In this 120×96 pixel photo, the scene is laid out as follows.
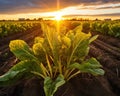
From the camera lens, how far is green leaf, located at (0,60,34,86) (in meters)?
4.86

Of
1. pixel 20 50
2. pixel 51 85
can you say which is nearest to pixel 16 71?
pixel 20 50

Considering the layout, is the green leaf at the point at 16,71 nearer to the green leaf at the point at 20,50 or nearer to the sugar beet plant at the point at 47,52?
the sugar beet plant at the point at 47,52

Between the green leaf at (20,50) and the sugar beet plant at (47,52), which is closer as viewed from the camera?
the sugar beet plant at (47,52)

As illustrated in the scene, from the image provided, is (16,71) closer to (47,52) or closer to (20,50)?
(20,50)

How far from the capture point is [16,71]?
4883mm

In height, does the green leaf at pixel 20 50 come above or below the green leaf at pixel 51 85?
above

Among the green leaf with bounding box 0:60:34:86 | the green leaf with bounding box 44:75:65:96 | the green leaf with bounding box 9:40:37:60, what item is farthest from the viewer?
the green leaf with bounding box 9:40:37:60

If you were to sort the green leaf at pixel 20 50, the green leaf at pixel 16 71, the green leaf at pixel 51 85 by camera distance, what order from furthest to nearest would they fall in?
the green leaf at pixel 20 50
the green leaf at pixel 16 71
the green leaf at pixel 51 85

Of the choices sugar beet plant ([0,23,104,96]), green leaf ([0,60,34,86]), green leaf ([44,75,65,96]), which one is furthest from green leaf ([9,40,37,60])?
green leaf ([44,75,65,96])

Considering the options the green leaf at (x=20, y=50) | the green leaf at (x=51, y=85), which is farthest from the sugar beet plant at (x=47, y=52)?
the green leaf at (x=51, y=85)

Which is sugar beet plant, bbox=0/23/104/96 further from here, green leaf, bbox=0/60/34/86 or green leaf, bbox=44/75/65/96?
green leaf, bbox=44/75/65/96

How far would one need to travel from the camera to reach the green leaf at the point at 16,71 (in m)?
4.86

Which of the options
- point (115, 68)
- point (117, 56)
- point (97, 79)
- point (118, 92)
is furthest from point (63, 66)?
point (117, 56)

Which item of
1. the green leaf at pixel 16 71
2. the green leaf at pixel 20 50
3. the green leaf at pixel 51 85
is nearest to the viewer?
the green leaf at pixel 51 85
